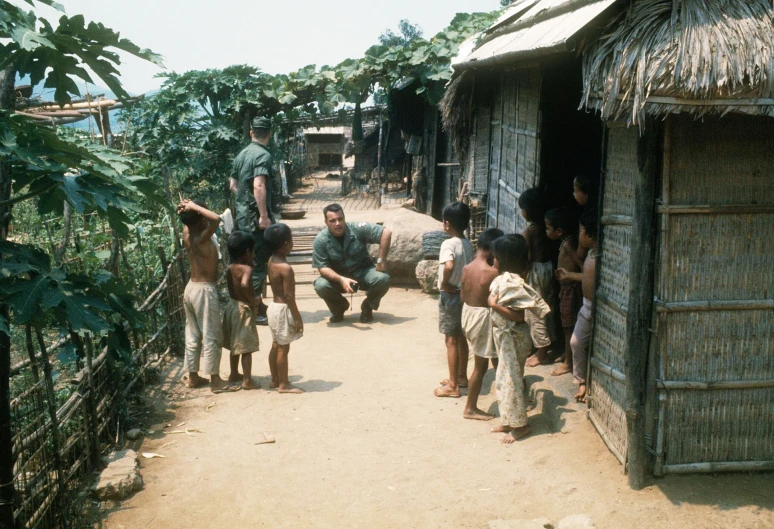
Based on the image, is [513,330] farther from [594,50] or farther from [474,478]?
[594,50]

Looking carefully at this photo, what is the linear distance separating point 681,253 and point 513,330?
1.31 metres

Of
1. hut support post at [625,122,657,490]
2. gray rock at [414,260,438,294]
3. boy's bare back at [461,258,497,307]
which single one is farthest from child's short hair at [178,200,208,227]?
gray rock at [414,260,438,294]

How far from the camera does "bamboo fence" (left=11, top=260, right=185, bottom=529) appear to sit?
3.68 m

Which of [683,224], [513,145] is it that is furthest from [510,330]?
[513,145]

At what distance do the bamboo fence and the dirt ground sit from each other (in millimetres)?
315

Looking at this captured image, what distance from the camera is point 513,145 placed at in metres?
7.31

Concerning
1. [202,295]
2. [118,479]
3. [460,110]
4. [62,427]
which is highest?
[460,110]

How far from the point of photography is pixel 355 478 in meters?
4.64

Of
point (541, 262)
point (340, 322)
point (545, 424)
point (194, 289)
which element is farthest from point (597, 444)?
point (340, 322)

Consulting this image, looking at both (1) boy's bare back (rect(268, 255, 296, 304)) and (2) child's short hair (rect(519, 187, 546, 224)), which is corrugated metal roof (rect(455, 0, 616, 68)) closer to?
(2) child's short hair (rect(519, 187, 546, 224))

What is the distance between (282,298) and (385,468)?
1.85 m

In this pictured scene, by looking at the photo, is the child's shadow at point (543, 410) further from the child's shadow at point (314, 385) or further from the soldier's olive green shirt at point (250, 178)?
the soldier's olive green shirt at point (250, 178)

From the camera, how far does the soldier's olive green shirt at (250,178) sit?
841cm

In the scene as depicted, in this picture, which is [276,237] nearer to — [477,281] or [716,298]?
[477,281]
